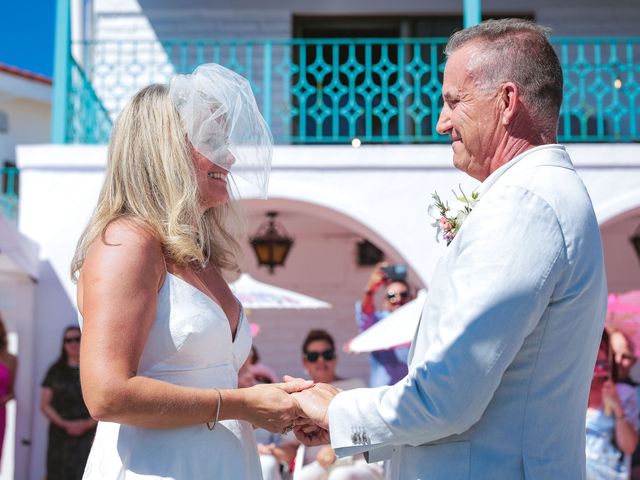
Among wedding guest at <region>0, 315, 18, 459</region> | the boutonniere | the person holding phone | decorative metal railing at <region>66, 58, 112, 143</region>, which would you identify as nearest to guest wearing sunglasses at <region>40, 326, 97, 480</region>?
wedding guest at <region>0, 315, 18, 459</region>

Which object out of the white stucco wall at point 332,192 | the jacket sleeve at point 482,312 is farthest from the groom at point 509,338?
the white stucco wall at point 332,192

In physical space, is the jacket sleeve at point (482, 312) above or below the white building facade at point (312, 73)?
below

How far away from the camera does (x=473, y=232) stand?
189 centimetres

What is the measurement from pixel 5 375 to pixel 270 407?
6002 millimetres

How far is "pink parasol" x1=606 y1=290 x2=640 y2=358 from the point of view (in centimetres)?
638

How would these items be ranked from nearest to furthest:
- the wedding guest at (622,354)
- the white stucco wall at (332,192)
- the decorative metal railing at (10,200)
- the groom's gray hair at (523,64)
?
the groom's gray hair at (523,64), the wedding guest at (622,354), the white stucco wall at (332,192), the decorative metal railing at (10,200)

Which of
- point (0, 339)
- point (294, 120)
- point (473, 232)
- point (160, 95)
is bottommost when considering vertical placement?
point (0, 339)

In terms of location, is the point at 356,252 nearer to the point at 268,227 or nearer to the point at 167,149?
the point at 268,227

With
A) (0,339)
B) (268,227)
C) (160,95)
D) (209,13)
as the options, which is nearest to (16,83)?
(209,13)

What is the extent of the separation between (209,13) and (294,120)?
1691 millimetres

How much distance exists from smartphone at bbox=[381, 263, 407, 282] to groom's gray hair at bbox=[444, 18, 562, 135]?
5.27 metres

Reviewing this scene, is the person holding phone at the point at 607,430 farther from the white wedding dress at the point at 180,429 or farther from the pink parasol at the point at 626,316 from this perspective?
the white wedding dress at the point at 180,429

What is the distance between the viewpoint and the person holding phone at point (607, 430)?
5719 millimetres

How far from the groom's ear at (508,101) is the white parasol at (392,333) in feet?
12.4
